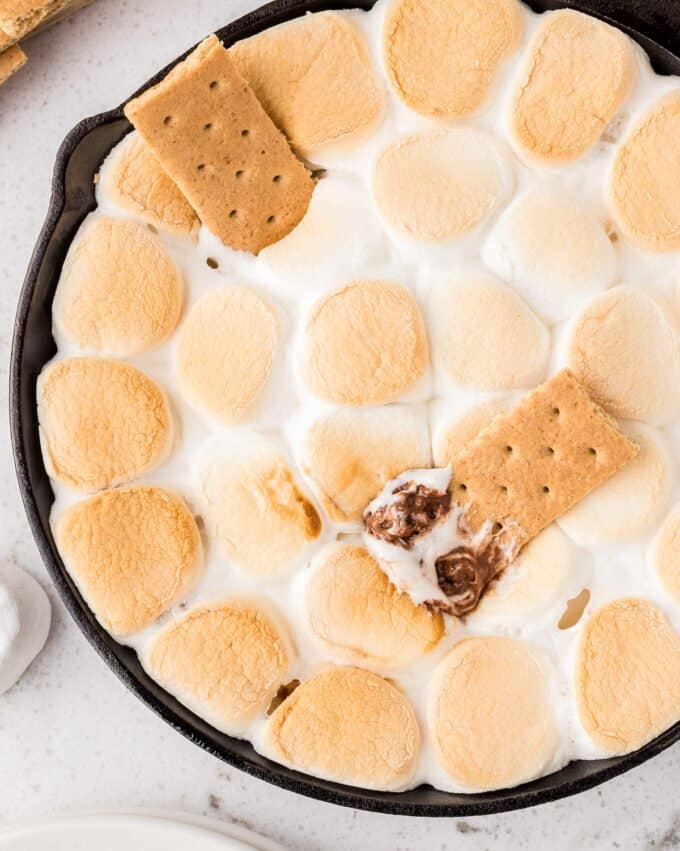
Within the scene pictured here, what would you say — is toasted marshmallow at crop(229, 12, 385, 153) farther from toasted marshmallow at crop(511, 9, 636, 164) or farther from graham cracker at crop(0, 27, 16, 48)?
graham cracker at crop(0, 27, 16, 48)

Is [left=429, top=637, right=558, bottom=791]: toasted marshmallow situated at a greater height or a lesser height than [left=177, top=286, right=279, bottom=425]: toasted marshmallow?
lesser

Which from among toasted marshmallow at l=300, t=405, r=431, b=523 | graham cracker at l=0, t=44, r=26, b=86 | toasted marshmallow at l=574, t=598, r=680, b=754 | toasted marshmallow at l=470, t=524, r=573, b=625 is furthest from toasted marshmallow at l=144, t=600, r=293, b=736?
graham cracker at l=0, t=44, r=26, b=86

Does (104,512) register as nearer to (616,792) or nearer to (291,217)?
(291,217)

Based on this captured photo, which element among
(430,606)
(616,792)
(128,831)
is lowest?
(616,792)

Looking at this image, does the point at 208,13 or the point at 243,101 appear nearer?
the point at 243,101

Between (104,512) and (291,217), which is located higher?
(291,217)

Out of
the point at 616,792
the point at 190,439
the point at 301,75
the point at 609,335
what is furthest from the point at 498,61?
the point at 616,792

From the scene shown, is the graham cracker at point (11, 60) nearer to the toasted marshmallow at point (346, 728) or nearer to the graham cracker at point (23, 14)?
the graham cracker at point (23, 14)

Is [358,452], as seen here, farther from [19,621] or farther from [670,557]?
[19,621]
